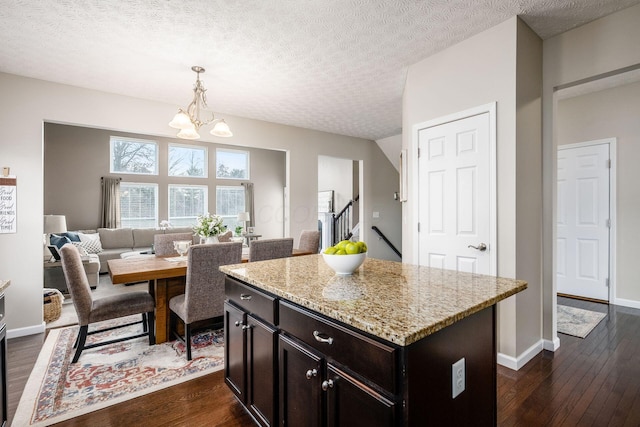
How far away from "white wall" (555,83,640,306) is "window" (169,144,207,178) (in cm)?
732

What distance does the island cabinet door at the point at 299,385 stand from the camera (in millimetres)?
1222

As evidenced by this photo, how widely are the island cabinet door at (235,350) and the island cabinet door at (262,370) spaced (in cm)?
6

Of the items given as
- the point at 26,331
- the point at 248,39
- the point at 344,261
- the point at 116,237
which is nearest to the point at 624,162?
the point at 344,261

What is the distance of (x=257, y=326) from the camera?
162cm

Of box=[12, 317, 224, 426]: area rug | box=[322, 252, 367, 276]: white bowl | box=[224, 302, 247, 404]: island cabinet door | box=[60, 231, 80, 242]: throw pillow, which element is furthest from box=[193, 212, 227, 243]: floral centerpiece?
box=[60, 231, 80, 242]: throw pillow

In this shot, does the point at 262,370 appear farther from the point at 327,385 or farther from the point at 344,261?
the point at 344,261

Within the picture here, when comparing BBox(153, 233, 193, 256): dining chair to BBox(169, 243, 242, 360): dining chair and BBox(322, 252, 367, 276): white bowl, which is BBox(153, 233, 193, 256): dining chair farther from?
BBox(322, 252, 367, 276): white bowl

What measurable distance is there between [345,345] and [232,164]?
8165 mm

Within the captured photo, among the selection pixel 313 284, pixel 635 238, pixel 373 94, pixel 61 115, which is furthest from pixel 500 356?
pixel 61 115

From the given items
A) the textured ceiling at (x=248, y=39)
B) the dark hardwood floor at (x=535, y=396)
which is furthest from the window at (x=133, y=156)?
the dark hardwood floor at (x=535, y=396)

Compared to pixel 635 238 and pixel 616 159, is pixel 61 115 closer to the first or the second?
pixel 616 159

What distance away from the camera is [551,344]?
9.09ft

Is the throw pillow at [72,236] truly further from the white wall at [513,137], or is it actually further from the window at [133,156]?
the white wall at [513,137]

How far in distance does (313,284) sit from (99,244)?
20.4 ft
